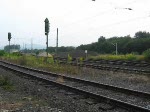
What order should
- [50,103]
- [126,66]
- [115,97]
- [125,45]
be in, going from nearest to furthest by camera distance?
1. [50,103]
2. [115,97]
3. [126,66]
4. [125,45]

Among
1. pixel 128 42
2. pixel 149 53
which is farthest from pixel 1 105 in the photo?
pixel 128 42

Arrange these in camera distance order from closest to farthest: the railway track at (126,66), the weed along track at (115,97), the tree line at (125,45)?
1. the weed along track at (115,97)
2. the railway track at (126,66)
3. the tree line at (125,45)

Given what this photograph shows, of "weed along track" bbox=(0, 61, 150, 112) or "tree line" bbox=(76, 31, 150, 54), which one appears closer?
"weed along track" bbox=(0, 61, 150, 112)

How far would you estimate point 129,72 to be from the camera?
21.6 metres

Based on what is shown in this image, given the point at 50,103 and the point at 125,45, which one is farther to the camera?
the point at 125,45

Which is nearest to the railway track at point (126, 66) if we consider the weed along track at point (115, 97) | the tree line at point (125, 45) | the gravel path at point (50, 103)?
the weed along track at point (115, 97)

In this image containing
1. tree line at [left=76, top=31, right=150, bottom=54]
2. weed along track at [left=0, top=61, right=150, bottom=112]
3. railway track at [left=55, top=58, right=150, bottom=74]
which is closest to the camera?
weed along track at [left=0, top=61, right=150, bottom=112]

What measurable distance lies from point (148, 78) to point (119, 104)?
833cm

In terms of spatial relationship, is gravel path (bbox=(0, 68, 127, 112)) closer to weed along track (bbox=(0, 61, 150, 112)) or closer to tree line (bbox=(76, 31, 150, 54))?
weed along track (bbox=(0, 61, 150, 112))

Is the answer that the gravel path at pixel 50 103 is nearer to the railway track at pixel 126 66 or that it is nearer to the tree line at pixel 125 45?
the railway track at pixel 126 66

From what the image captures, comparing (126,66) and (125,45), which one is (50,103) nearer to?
(126,66)

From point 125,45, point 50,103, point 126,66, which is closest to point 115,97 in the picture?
point 50,103

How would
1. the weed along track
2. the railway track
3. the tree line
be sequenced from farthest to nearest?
the tree line, the railway track, the weed along track

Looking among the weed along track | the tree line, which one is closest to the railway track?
the weed along track
